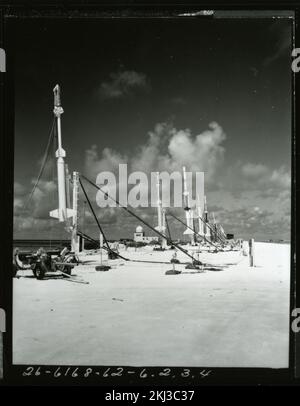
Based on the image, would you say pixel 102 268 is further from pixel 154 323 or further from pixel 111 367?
pixel 111 367

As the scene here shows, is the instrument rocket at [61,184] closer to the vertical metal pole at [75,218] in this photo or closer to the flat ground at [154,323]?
the vertical metal pole at [75,218]

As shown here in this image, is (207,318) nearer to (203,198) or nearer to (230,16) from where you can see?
(203,198)

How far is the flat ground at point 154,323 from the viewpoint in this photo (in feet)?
14.4

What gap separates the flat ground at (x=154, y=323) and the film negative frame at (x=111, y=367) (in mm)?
87

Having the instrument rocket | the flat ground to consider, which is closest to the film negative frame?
Result: the flat ground

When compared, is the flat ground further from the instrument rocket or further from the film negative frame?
the instrument rocket

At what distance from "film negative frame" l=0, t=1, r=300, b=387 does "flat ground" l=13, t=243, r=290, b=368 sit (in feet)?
0.29

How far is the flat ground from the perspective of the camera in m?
4.39

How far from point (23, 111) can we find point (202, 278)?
11.1 feet

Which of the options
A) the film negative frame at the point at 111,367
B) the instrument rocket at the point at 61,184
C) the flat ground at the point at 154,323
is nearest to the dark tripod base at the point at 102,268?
the flat ground at the point at 154,323

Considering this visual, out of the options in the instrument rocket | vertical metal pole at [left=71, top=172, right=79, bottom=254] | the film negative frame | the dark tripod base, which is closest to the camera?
the film negative frame

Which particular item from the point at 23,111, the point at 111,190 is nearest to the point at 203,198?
the point at 111,190

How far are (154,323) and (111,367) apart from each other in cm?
70
